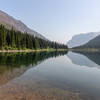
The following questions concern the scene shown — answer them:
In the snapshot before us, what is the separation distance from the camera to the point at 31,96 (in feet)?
27.4

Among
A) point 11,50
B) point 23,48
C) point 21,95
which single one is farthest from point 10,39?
point 21,95

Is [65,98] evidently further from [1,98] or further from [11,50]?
[11,50]

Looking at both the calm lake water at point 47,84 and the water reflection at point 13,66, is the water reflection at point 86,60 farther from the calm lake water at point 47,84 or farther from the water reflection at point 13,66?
the water reflection at point 13,66

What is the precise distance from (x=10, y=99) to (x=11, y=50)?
68.0 meters

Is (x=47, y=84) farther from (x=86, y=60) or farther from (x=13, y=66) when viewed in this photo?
(x=86, y=60)

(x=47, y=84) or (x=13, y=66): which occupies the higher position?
(x=13, y=66)

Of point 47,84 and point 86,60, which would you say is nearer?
point 47,84

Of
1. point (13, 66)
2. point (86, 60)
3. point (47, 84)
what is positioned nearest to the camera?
point (47, 84)

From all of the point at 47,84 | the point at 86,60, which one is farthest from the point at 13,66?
the point at 86,60

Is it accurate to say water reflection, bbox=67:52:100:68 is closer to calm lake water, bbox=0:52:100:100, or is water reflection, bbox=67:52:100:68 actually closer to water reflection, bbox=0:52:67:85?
calm lake water, bbox=0:52:100:100

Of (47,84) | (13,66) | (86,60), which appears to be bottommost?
(86,60)

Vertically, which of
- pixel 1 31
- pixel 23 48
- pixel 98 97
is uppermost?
pixel 1 31

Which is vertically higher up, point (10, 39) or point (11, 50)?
point (10, 39)

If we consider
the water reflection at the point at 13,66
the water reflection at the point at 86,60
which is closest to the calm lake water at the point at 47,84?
the water reflection at the point at 13,66
